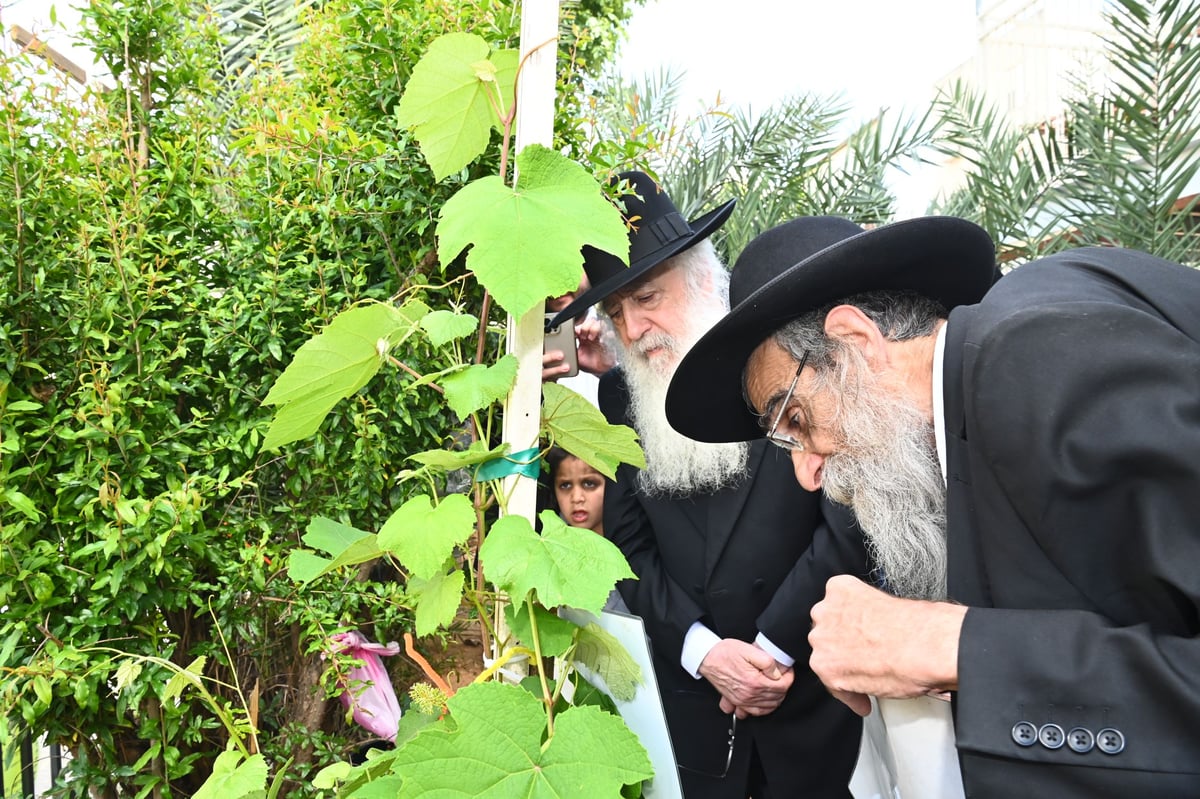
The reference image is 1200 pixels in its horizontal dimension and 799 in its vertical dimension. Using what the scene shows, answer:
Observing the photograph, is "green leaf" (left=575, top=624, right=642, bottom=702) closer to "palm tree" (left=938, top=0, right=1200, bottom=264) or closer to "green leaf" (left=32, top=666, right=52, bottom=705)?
"green leaf" (left=32, top=666, right=52, bottom=705)

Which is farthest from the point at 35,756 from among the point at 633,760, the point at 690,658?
the point at 633,760

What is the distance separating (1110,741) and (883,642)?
13.0 inches

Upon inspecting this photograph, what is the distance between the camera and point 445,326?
1306 mm

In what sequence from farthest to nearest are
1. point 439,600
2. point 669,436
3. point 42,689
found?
point 669,436 < point 42,689 < point 439,600

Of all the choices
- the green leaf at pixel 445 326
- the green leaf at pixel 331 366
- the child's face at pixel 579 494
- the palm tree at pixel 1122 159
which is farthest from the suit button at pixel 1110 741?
the palm tree at pixel 1122 159

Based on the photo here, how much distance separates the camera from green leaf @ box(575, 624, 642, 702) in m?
1.39

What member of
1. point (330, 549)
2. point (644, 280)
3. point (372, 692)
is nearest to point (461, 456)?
point (330, 549)

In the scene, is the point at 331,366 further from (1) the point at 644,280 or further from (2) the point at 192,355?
(1) the point at 644,280

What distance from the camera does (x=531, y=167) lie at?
130 cm

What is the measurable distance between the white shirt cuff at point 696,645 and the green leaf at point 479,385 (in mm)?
1736

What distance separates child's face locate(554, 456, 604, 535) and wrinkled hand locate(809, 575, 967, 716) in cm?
170

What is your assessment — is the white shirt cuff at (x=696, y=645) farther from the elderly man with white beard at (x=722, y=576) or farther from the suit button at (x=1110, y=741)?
the suit button at (x=1110, y=741)

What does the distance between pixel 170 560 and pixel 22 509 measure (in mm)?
268

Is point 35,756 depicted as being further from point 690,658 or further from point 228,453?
point 690,658
